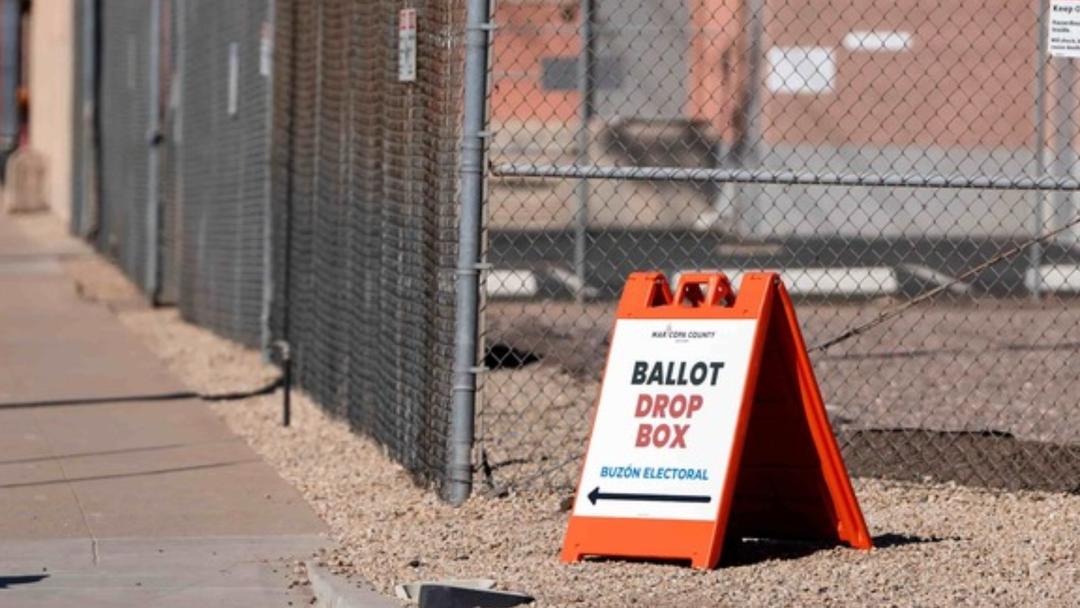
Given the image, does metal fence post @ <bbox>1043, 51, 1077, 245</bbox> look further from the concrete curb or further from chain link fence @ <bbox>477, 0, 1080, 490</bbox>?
the concrete curb

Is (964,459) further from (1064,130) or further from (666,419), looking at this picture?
(1064,130)

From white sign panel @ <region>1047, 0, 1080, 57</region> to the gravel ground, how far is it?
174 cm

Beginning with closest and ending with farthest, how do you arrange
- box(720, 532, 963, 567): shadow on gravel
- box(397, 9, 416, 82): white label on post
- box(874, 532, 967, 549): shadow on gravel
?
box(720, 532, 963, 567): shadow on gravel < box(874, 532, 967, 549): shadow on gravel < box(397, 9, 416, 82): white label on post

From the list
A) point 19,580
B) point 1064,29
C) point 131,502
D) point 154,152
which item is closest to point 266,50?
point 131,502

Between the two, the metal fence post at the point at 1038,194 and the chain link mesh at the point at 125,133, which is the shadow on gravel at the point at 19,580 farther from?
the chain link mesh at the point at 125,133

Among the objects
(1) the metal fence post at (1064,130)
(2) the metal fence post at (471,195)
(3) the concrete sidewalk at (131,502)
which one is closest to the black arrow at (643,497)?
(3) the concrete sidewalk at (131,502)

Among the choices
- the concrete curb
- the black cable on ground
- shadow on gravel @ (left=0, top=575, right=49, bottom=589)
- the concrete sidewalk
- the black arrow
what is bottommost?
the black cable on ground

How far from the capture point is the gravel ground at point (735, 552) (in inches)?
261

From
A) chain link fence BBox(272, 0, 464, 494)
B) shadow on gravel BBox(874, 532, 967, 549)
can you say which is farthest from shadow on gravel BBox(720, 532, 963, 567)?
chain link fence BBox(272, 0, 464, 494)

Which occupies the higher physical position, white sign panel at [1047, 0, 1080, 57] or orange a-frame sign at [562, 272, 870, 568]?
white sign panel at [1047, 0, 1080, 57]

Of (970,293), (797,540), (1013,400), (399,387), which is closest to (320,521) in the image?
(399,387)

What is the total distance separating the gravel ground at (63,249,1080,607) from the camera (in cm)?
663

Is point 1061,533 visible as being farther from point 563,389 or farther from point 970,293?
point 970,293

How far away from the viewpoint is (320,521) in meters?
8.02
